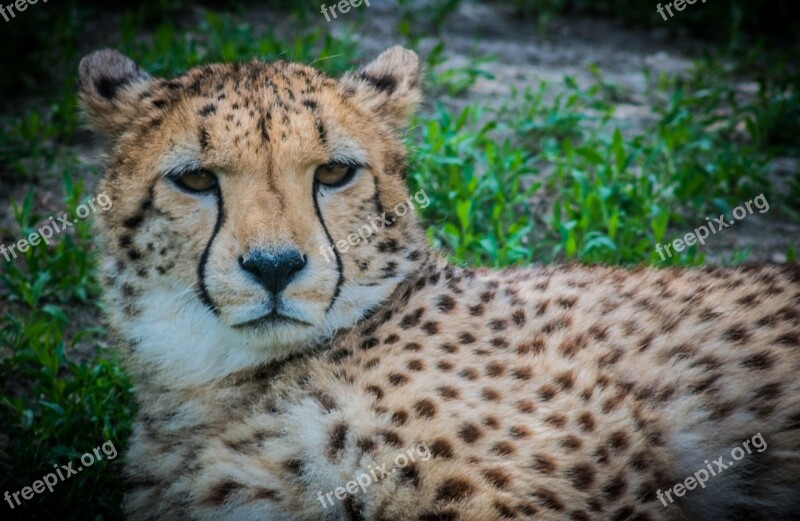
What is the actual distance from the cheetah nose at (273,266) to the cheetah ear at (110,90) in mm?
838

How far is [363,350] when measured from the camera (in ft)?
9.74

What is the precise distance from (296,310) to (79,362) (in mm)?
1687

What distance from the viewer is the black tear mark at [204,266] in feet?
9.39

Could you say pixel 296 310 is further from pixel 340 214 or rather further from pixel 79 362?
pixel 79 362

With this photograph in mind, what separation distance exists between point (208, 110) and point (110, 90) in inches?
20.4

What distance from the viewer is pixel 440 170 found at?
507 cm

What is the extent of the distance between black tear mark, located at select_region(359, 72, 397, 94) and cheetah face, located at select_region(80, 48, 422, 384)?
0.12 metres

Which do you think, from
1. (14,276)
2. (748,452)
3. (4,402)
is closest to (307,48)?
(14,276)

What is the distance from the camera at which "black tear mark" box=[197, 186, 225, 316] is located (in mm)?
2863
